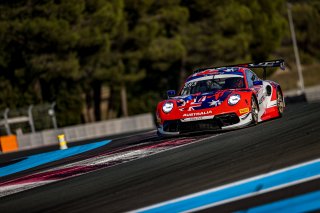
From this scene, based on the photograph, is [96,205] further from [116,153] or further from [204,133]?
[204,133]

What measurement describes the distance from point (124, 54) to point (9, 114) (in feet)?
46.8

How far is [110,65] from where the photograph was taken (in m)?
40.6

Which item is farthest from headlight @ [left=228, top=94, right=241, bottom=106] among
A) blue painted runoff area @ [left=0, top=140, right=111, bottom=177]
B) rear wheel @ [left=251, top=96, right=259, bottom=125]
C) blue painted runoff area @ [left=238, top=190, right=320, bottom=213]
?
blue painted runoff area @ [left=238, top=190, right=320, bottom=213]

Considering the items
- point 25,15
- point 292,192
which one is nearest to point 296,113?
point 292,192

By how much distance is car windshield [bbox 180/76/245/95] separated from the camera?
41.6 ft

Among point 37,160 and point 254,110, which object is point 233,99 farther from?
point 37,160

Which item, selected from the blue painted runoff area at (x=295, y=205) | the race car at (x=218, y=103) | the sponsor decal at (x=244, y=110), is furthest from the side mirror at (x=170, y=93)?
the blue painted runoff area at (x=295, y=205)

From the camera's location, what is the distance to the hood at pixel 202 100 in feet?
38.4

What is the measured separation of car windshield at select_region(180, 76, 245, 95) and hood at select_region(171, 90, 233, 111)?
397mm

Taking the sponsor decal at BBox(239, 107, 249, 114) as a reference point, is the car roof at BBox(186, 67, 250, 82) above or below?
above

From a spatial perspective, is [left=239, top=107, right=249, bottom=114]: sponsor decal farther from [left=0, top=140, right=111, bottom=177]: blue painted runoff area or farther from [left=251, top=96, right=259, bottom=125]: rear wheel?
[left=0, top=140, right=111, bottom=177]: blue painted runoff area

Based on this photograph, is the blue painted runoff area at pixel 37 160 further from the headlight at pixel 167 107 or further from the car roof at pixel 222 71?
the car roof at pixel 222 71

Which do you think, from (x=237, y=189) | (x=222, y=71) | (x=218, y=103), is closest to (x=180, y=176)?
(x=237, y=189)

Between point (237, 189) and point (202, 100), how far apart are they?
5.02 m
